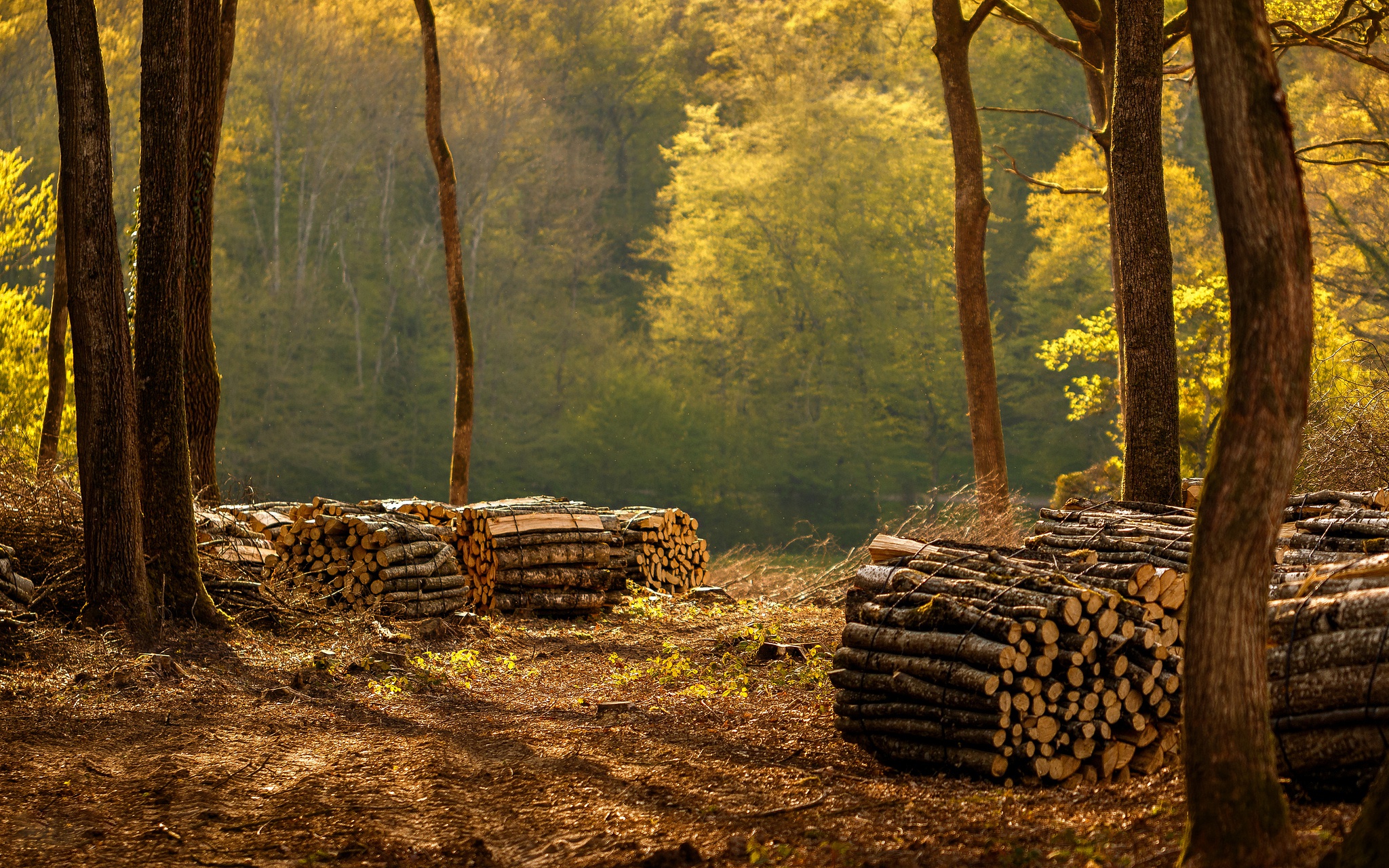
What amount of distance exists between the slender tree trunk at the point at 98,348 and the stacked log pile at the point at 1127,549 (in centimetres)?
577

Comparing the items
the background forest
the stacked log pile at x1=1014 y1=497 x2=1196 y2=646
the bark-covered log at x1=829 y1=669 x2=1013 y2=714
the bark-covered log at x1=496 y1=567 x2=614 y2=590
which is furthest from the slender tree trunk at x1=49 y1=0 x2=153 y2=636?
the background forest

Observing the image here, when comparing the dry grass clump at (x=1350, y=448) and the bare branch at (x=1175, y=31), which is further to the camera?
the bare branch at (x=1175, y=31)

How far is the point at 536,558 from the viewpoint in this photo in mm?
11602

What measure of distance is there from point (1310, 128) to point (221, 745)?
29.8 meters

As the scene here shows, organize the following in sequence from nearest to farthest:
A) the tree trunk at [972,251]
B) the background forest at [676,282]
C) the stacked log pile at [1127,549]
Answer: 1. the stacked log pile at [1127,549]
2. the tree trunk at [972,251]
3. the background forest at [676,282]

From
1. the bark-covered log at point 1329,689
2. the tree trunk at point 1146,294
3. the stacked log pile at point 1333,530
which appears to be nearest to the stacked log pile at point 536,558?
the tree trunk at point 1146,294

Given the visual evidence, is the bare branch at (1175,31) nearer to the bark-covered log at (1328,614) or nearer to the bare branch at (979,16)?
the bare branch at (979,16)

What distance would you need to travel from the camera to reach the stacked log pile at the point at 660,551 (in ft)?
44.8

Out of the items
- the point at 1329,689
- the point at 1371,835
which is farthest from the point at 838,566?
the point at 1371,835

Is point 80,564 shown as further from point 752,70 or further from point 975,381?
point 752,70

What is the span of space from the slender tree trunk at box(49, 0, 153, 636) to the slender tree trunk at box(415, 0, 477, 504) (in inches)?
294

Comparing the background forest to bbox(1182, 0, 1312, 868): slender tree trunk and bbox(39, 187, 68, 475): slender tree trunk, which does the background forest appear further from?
bbox(1182, 0, 1312, 868): slender tree trunk

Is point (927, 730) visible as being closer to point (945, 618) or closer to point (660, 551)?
point (945, 618)

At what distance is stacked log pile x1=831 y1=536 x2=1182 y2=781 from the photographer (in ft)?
16.9
